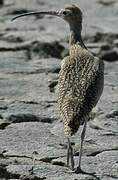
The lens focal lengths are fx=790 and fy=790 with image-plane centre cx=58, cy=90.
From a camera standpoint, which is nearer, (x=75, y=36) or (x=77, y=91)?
(x=77, y=91)

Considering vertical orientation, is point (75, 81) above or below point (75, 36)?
above

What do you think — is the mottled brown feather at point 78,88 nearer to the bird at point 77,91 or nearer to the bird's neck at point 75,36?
the bird at point 77,91

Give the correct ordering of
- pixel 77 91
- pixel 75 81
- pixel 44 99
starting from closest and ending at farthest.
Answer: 1. pixel 77 91
2. pixel 75 81
3. pixel 44 99

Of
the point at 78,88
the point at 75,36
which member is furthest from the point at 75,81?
the point at 75,36

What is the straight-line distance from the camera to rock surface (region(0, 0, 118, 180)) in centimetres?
645

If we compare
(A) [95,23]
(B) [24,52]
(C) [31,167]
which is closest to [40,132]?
(C) [31,167]

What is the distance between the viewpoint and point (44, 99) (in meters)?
8.41

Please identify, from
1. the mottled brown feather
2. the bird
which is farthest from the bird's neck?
the mottled brown feather

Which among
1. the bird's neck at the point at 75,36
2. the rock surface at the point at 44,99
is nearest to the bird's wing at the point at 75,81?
the rock surface at the point at 44,99

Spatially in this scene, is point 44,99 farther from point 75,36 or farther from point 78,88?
point 78,88

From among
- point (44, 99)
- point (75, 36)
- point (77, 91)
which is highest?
point (77, 91)

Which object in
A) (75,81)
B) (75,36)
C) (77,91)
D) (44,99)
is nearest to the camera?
(77,91)

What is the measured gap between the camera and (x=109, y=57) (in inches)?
406

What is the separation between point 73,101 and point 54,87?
268cm
